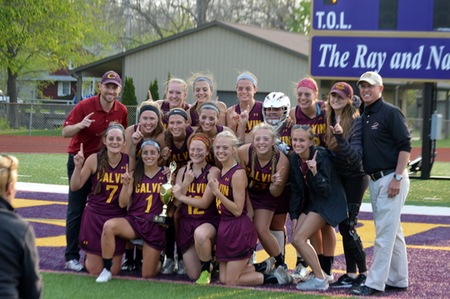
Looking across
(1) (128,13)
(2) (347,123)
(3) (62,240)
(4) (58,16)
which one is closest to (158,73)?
(4) (58,16)

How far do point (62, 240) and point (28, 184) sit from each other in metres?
4.90

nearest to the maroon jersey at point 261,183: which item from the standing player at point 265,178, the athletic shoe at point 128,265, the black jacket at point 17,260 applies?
the standing player at point 265,178

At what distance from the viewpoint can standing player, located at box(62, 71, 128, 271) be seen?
283 inches

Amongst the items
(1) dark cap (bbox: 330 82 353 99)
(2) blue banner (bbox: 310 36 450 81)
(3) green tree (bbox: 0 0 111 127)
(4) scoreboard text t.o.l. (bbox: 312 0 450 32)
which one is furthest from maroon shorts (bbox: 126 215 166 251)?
(3) green tree (bbox: 0 0 111 127)

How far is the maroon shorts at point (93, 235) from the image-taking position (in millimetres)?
6859

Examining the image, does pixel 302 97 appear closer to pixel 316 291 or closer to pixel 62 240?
pixel 316 291

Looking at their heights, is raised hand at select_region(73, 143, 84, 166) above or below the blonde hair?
below

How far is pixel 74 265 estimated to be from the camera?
277 inches

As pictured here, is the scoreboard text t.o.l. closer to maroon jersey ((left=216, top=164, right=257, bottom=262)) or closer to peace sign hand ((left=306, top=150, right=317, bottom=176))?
maroon jersey ((left=216, top=164, right=257, bottom=262))

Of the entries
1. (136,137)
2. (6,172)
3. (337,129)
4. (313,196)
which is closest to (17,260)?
(6,172)

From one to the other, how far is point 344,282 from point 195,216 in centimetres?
143

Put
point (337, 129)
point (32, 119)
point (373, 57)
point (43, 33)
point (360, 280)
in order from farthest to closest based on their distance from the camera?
1. point (43, 33)
2. point (32, 119)
3. point (373, 57)
4. point (360, 280)
5. point (337, 129)

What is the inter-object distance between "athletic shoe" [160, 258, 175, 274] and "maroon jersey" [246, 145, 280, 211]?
3.09ft

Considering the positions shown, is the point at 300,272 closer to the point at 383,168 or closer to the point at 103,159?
the point at 383,168
